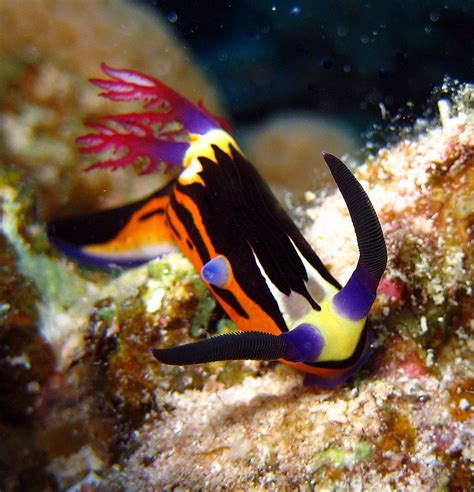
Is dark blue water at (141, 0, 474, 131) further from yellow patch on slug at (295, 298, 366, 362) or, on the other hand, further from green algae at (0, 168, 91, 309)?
yellow patch on slug at (295, 298, 366, 362)

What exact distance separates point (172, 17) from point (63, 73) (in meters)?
1.11

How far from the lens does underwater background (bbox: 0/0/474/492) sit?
1.90 metres

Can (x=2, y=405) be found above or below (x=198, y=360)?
below

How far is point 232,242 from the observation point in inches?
94.7

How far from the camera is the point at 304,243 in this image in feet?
7.89

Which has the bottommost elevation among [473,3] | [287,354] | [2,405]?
[2,405]

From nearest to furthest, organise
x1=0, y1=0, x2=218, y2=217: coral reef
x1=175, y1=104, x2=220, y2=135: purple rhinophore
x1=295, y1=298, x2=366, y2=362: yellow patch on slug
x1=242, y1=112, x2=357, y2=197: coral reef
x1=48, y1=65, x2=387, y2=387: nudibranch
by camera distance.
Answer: x1=48, y1=65, x2=387, y2=387: nudibranch → x1=295, y1=298, x2=366, y2=362: yellow patch on slug → x1=0, y1=0, x2=218, y2=217: coral reef → x1=175, y1=104, x2=220, y2=135: purple rhinophore → x1=242, y1=112, x2=357, y2=197: coral reef

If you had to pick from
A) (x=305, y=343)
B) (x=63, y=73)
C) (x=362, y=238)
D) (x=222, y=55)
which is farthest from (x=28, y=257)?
(x=222, y=55)

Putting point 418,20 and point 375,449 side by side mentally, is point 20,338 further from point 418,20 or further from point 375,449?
point 418,20

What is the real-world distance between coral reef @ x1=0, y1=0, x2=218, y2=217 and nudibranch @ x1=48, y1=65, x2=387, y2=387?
0.57 feet

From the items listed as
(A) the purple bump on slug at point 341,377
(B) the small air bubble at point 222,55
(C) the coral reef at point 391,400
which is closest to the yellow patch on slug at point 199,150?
(C) the coral reef at point 391,400

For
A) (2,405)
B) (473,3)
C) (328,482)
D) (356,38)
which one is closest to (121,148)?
(2,405)

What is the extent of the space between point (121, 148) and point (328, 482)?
256 cm

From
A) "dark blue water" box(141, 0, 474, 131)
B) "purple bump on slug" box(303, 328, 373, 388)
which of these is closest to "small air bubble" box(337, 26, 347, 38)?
"dark blue water" box(141, 0, 474, 131)
